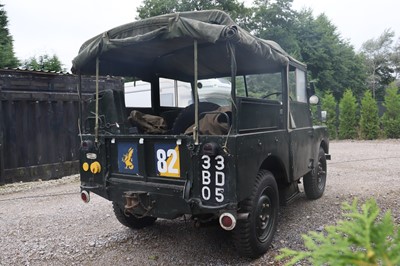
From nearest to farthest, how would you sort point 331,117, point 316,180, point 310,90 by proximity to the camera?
1. point 310,90
2. point 316,180
3. point 331,117

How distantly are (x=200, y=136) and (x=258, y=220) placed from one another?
3.74 ft

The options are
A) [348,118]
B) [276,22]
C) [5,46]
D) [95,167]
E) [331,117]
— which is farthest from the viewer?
[276,22]

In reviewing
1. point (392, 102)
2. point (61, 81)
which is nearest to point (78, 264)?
point (61, 81)

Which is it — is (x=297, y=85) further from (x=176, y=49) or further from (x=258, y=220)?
(x=258, y=220)

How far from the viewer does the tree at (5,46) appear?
47.6 feet

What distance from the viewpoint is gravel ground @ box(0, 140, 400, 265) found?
147 inches

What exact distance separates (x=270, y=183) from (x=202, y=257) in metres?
1.07

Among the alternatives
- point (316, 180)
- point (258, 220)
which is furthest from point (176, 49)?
point (316, 180)

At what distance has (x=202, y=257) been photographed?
368cm

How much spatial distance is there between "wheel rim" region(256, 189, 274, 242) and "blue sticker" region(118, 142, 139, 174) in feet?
4.41

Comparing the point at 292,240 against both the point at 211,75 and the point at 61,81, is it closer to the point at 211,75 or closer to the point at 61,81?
the point at 211,75

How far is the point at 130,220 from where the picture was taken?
4453 millimetres

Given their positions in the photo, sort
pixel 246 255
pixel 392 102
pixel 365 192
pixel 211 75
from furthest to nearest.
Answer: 1. pixel 392 102
2. pixel 365 192
3. pixel 211 75
4. pixel 246 255

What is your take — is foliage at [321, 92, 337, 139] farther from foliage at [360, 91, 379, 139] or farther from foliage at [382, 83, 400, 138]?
foliage at [382, 83, 400, 138]
